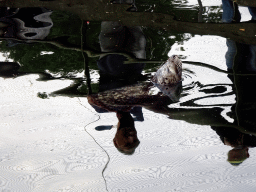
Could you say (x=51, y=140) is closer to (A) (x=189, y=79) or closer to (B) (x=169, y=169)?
(B) (x=169, y=169)

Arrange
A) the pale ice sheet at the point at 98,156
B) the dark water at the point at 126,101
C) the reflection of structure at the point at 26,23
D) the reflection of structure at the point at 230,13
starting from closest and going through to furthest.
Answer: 1. the pale ice sheet at the point at 98,156
2. the dark water at the point at 126,101
3. the reflection of structure at the point at 230,13
4. the reflection of structure at the point at 26,23

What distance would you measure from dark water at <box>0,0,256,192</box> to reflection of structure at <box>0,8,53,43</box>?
30 millimetres

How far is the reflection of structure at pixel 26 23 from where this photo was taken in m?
5.44

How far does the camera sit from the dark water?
2.50 metres

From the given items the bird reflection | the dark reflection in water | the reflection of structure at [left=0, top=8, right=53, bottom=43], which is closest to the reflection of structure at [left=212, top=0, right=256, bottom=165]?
the dark reflection in water

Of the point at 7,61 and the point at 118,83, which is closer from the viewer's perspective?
the point at 118,83

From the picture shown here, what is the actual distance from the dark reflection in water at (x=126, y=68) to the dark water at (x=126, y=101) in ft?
0.04

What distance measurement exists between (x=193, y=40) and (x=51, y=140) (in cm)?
268

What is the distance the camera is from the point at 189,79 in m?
3.94

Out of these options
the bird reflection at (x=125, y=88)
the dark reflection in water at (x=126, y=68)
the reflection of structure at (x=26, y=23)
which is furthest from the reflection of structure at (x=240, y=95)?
the reflection of structure at (x=26, y=23)

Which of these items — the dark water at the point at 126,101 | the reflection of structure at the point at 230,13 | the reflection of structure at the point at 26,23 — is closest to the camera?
the dark water at the point at 126,101

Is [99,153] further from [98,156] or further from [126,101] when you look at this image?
[126,101]

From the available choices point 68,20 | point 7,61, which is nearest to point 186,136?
point 7,61

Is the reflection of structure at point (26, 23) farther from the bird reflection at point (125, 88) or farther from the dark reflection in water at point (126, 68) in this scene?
the bird reflection at point (125, 88)
